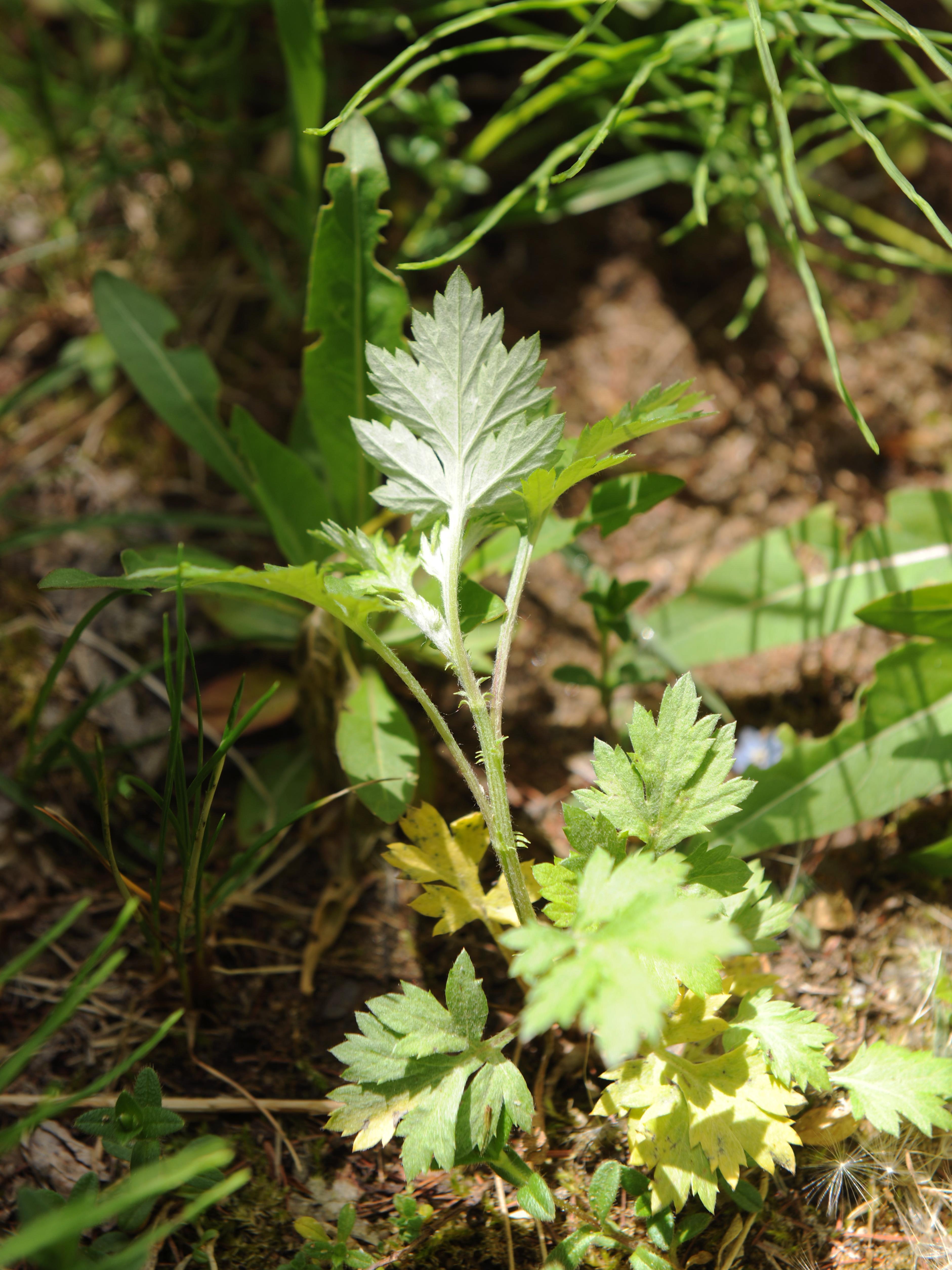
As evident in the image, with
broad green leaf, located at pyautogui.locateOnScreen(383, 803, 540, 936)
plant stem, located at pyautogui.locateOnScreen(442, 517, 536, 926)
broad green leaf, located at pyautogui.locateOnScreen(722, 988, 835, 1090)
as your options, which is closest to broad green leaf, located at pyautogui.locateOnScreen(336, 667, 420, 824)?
broad green leaf, located at pyautogui.locateOnScreen(383, 803, 540, 936)

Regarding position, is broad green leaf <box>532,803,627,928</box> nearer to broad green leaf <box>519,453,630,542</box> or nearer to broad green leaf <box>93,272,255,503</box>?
broad green leaf <box>519,453,630,542</box>

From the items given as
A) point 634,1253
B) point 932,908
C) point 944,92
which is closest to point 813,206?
point 944,92

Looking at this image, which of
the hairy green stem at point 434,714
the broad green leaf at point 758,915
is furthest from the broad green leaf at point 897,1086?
the hairy green stem at point 434,714

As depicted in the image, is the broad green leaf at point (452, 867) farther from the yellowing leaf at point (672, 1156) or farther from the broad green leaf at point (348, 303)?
the broad green leaf at point (348, 303)

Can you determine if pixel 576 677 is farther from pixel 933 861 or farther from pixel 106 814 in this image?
pixel 106 814

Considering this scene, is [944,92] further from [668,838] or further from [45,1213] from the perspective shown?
[45,1213]

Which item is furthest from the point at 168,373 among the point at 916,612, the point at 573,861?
the point at 916,612

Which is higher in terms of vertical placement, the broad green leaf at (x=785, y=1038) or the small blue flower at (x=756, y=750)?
the small blue flower at (x=756, y=750)
